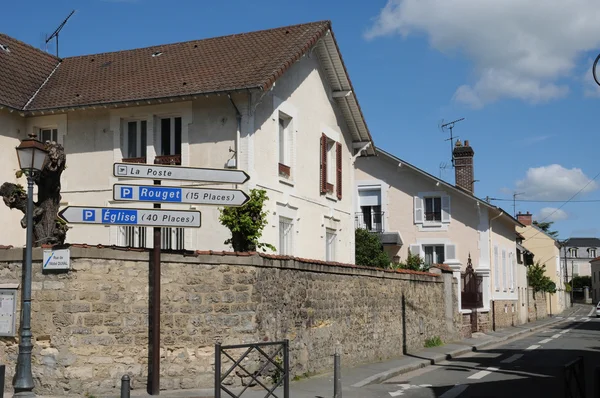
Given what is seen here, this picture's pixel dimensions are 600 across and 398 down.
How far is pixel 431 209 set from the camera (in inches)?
1270

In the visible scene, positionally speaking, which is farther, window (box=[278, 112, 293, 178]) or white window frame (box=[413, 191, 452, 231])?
white window frame (box=[413, 191, 452, 231])

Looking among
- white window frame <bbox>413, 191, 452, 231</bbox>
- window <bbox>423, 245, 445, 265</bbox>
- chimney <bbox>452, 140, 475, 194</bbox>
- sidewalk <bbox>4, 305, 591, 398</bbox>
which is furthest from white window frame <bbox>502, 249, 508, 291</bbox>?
sidewalk <bbox>4, 305, 591, 398</bbox>

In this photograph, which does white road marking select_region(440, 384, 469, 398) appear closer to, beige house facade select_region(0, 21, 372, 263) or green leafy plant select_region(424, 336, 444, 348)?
beige house facade select_region(0, 21, 372, 263)

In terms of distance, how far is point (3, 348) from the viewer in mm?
11414

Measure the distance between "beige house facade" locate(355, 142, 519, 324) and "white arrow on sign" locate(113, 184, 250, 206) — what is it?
20.3 meters

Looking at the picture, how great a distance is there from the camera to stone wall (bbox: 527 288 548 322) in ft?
151

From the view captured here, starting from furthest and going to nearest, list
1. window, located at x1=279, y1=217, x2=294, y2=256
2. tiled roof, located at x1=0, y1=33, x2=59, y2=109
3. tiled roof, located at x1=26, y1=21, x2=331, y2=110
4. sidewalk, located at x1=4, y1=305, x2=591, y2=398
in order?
window, located at x1=279, y1=217, x2=294, y2=256 < tiled roof, located at x1=0, y1=33, x2=59, y2=109 < tiled roof, located at x1=26, y1=21, x2=331, y2=110 < sidewalk, located at x1=4, y1=305, x2=591, y2=398

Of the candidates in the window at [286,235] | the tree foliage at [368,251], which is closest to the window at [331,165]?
the window at [286,235]

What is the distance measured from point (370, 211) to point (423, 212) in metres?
2.41

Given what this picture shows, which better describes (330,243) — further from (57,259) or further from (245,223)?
(57,259)

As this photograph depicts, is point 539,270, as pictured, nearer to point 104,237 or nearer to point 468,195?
point 468,195

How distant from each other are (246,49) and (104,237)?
609 centimetres

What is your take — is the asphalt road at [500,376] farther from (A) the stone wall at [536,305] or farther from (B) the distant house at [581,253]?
(B) the distant house at [581,253]

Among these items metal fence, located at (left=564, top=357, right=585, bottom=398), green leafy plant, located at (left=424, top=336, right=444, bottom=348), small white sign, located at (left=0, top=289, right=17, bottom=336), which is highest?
small white sign, located at (left=0, top=289, right=17, bottom=336)
